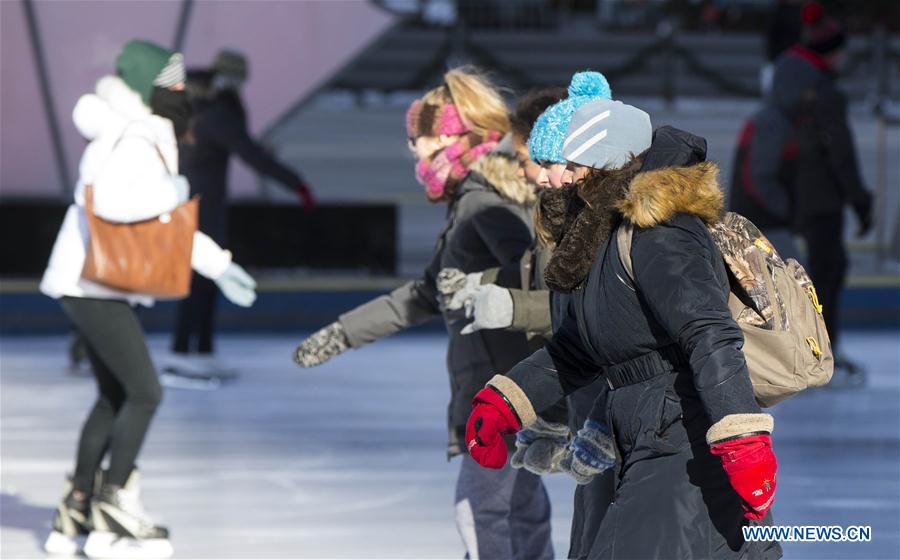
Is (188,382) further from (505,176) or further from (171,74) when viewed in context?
(505,176)

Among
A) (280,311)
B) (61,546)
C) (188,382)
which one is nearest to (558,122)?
(61,546)

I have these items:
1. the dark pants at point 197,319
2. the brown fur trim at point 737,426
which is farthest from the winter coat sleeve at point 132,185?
the dark pants at point 197,319

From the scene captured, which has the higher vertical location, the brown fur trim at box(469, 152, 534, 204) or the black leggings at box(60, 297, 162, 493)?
the brown fur trim at box(469, 152, 534, 204)

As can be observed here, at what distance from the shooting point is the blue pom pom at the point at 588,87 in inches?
145

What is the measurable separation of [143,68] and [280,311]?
24.0ft

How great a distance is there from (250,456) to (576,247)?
4.11 metres

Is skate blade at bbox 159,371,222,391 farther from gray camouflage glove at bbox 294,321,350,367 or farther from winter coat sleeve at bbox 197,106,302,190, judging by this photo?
gray camouflage glove at bbox 294,321,350,367

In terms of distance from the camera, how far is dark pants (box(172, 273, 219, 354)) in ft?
31.2

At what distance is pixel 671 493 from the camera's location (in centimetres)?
316

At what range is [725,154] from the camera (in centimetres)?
1820

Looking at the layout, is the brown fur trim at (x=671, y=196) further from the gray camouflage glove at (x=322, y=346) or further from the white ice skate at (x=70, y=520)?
the white ice skate at (x=70, y=520)

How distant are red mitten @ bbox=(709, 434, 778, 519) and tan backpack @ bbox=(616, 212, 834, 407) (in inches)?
8.9

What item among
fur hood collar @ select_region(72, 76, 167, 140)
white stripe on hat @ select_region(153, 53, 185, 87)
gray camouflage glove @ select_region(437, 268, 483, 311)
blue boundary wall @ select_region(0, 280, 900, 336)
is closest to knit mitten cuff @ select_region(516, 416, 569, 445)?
gray camouflage glove @ select_region(437, 268, 483, 311)

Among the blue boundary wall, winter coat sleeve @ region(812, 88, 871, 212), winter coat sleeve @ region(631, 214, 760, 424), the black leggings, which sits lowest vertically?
the blue boundary wall
